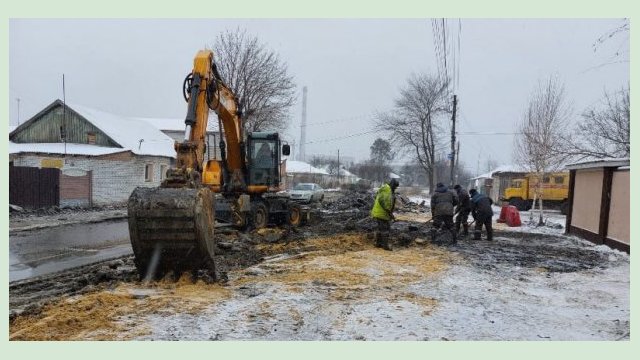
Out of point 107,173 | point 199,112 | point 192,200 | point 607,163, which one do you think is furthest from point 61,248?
point 107,173

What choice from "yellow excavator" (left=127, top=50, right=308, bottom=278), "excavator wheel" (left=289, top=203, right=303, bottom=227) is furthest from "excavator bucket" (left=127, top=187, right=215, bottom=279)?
"excavator wheel" (left=289, top=203, right=303, bottom=227)

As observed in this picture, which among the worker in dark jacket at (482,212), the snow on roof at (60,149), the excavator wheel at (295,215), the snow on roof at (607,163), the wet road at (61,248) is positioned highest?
the snow on roof at (607,163)

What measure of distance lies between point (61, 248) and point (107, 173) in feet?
47.0

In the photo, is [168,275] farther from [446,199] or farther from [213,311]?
[446,199]

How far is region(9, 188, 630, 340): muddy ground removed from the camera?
5172 millimetres

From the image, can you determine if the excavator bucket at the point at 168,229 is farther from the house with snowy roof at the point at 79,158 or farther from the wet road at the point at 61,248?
the house with snowy roof at the point at 79,158

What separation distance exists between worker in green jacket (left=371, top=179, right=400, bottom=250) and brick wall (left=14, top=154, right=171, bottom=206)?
58.7ft

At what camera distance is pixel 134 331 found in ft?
16.4

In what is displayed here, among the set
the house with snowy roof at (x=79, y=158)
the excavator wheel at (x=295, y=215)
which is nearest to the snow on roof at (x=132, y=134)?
the house with snowy roof at (x=79, y=158)

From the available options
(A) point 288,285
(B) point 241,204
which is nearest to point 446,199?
(B) point 241,204

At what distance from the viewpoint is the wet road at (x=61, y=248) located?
9372 millimetres

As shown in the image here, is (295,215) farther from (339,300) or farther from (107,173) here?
(107,173)

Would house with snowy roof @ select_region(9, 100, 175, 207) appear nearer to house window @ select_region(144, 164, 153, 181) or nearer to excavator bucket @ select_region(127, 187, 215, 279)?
house window @ select_region(144, 164, 153, 181)

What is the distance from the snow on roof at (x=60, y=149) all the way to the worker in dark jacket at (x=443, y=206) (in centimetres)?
2004
